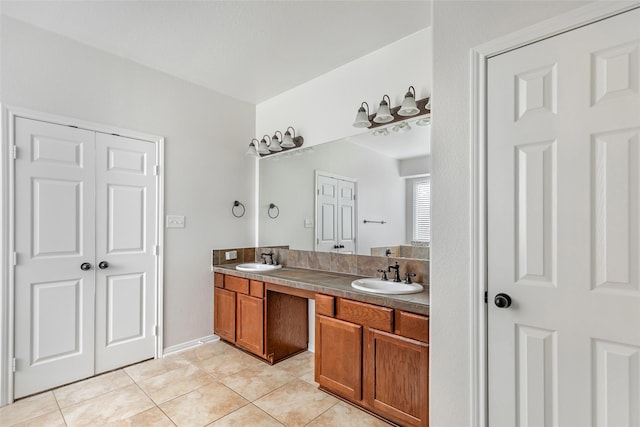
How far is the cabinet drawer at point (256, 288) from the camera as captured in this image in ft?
9.29

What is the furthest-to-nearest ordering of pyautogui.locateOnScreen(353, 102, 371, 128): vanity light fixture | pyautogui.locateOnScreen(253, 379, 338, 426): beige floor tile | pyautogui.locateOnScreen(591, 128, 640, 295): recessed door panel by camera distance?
pyautogui.locateOnScreen(353, 102, 371, 128): vanity light fixture → pyautogui.locateOnScreen(253, 379, 338, 426): beige floor tile → pyautogui.locateOnScreen(591, 128, 640, 295): recessed door panel

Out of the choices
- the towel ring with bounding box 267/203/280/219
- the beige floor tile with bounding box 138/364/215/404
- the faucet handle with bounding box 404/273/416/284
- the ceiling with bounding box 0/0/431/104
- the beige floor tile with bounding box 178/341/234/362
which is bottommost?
the beige floor tile with bounding box 178/341/234/362

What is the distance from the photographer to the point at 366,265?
2.69 m

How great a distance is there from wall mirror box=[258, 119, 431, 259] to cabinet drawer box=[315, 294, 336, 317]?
0.63 m

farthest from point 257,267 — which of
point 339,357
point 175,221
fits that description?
point 339,357

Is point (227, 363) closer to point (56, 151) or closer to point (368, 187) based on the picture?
point (368, 187)

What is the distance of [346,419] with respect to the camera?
79.3 inches

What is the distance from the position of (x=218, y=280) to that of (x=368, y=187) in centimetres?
185

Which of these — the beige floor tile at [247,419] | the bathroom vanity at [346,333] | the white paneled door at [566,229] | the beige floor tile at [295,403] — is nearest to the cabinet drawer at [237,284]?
the bathroom vanity at [346,333]

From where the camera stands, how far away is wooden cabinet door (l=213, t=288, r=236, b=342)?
3141mm

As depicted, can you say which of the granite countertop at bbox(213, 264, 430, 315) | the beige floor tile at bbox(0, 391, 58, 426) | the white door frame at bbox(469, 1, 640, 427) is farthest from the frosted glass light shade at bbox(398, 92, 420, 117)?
the beige floor tile at bbox(0, 391, 58, 426)

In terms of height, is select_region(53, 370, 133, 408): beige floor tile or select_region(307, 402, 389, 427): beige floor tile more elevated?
select_region(307, 402, 389, 427): beige floor tile

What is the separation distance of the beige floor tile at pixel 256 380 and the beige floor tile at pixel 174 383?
20 centimetres

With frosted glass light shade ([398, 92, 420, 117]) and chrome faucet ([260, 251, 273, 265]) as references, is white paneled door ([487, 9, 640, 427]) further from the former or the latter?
chrome faucet ([260, 251, 273, 265])
